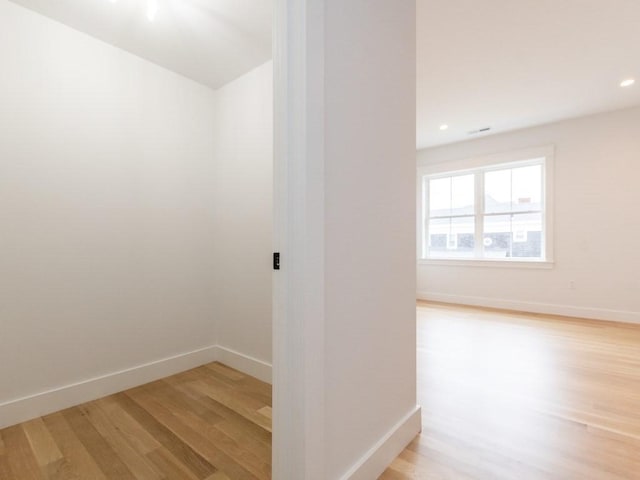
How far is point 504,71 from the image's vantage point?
3.14m

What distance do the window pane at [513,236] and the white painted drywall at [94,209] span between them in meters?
4.44

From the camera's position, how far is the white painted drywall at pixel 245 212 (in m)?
2.47

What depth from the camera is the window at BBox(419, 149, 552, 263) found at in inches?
187

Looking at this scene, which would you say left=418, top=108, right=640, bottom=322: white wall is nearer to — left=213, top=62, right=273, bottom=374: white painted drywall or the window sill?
the window sill

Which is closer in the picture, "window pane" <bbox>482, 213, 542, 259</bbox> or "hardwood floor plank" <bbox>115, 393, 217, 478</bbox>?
"hardwood floor plank" <bbox>115, 393, 217, 478</bbox>

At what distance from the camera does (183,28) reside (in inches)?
83.4

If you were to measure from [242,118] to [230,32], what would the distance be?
0.64 metres

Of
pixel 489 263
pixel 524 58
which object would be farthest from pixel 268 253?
pixel 489 263

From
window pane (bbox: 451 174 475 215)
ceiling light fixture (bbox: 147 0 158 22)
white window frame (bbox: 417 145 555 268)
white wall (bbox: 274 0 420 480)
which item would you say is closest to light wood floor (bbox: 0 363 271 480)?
white wall (bbox: 274 0 420 480)

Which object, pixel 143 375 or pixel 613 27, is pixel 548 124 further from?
pixel 143 375

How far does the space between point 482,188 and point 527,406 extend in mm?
4042

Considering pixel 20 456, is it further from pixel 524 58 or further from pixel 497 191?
pixel 497 191

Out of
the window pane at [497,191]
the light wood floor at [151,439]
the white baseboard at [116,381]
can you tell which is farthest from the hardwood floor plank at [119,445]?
the window pane at [497,191]

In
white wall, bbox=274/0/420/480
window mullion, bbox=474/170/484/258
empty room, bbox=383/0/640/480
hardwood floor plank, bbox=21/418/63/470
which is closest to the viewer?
white wall, bbox=274/0/420/480
